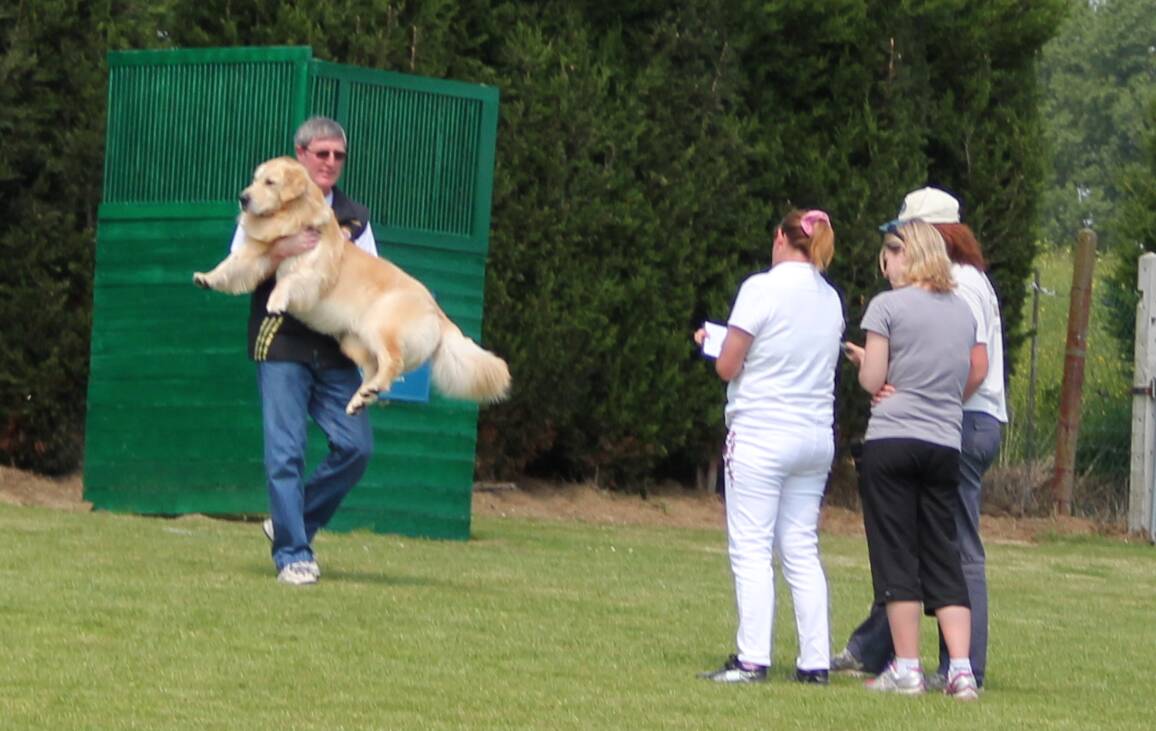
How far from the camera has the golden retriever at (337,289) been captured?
8.34 metres

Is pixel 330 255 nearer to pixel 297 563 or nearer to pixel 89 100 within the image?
pixel 297 563

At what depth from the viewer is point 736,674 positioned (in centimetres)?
688

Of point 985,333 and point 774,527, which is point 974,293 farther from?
point 774,527

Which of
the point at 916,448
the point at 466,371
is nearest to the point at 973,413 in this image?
the point at 916,448

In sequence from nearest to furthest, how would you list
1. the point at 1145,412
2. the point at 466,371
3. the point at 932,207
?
the point at 932,207 → the point at 466,371 → the point at 1145,412

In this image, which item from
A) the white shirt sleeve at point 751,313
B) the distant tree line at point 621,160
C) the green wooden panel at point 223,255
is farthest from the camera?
the distant tree line at point 621,160

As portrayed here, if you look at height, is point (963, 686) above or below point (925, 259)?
below

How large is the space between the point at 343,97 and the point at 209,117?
0.80m

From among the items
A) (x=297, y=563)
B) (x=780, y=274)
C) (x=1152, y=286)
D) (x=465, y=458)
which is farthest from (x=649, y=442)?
(x=780, y=274)

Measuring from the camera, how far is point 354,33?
43.5 feet

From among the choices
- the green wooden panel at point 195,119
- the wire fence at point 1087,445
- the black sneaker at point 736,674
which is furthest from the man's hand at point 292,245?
the wire fence at point 1087,445

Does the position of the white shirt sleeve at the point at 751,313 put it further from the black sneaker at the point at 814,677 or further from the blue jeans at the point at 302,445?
the blue jeans at the point at 302,445

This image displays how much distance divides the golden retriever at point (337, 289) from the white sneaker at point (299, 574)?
0.69 meters

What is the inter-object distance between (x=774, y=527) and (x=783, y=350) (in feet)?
2.08
